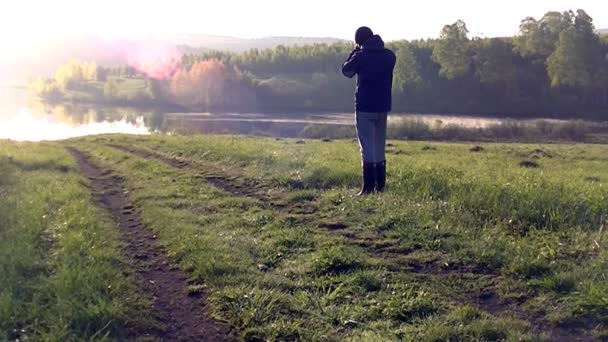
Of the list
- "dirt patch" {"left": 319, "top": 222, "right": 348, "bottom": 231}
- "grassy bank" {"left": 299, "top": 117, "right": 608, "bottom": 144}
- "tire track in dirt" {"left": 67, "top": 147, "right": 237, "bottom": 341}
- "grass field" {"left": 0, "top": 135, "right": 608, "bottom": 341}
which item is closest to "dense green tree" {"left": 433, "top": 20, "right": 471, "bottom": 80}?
"grassy bank" {"left": 299, "top": 117, "right": 608, "bottom": 144}

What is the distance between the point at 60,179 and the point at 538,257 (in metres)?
10.3

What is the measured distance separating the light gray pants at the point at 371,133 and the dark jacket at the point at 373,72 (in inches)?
4.2

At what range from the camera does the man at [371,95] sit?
9328 mm

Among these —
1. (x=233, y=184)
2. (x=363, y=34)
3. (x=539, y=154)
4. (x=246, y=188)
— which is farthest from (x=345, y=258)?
(x=539, y=154)

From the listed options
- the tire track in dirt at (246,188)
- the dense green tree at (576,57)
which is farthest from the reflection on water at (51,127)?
the dense green tree at (576,57)

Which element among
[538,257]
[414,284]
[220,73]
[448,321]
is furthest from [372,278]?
[220,73]

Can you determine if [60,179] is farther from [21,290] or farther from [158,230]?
[21,290]

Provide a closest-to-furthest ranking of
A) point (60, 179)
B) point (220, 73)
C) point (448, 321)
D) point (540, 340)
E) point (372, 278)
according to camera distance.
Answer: point (540, 340), point (448, 321), point (372, 278), point (60, 179), point (220, 73)

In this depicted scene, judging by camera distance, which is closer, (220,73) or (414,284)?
(414,284)

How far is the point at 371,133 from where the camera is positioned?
953cm

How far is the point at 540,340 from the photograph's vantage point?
4.65m

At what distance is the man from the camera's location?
9.33m

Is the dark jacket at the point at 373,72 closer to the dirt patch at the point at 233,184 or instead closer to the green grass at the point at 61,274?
the dirt patch at the point at 233,184

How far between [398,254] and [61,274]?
11.3 ft
